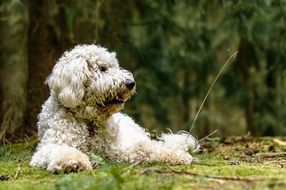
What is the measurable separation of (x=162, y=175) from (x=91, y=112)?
1761 mm

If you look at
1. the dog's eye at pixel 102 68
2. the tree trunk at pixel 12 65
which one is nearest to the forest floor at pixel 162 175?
the dog's eye at pixel 102 68

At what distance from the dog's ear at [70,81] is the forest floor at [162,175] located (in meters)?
0.78

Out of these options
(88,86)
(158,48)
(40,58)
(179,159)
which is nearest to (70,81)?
(88,86)

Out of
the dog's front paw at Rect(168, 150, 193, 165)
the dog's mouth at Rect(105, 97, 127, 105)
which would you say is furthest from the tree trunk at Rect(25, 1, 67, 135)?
the dog's front paw at Rect(168, 150, 193, 165)

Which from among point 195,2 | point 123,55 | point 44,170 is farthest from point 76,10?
point 44,170

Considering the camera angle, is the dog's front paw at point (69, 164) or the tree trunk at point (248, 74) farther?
the tree trunk at point (248, 74)

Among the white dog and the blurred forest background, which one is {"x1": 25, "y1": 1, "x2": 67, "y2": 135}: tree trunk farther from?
the white dog

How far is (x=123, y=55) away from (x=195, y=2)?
1.50 metres

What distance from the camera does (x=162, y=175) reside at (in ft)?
15.8

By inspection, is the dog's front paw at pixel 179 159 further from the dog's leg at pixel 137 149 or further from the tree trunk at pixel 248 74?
the tree trunk at pixel 248 74

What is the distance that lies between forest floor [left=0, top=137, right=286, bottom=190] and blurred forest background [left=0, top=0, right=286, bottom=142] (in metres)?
2.49

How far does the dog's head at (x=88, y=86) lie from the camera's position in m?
6.31

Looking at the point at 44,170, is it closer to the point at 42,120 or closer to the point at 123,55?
the point at 42,120

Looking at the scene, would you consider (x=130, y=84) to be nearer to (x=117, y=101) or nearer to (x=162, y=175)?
(x=117, y=101)
